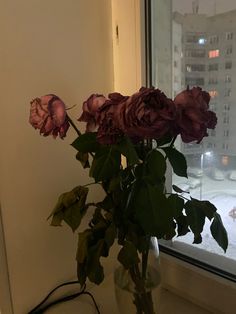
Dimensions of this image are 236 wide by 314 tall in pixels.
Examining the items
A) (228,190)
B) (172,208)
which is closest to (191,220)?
(172,208)

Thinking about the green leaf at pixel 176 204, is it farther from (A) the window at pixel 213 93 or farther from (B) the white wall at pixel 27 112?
(B) the white wall at pixel 27 112

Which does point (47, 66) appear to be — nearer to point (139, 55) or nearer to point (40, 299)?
point (139, 55)

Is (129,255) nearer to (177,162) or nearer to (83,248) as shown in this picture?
(83,248)

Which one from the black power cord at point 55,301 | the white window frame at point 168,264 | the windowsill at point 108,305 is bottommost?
the windowsill at point 108,305

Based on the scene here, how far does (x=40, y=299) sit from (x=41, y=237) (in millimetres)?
207

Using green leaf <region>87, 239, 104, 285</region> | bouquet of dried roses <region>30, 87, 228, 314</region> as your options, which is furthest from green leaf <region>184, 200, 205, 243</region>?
green leaf <region>87, 239, 104, 285</region>

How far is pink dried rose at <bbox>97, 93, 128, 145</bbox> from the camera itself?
0.56 meters

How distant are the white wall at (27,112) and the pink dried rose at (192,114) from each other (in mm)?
440

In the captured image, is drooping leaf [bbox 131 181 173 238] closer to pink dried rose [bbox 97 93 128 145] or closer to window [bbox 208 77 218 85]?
pink dried rose [bbox 97 93 128 145]

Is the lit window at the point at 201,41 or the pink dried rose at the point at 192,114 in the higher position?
the lit window at the point at 201,41

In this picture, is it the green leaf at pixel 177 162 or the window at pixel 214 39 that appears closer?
the green leaf at pixel 177 162

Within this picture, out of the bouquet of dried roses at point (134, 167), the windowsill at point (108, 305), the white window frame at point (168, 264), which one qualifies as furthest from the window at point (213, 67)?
the windowsill at point (108, 305)

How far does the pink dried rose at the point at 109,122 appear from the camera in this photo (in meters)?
0.56

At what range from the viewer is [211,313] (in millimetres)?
935
